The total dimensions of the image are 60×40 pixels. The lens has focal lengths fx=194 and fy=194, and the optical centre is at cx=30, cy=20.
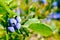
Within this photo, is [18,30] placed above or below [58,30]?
above

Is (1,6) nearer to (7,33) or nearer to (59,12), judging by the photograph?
(7,33)

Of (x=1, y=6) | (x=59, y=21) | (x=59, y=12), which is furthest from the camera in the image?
(x=59, y=12)

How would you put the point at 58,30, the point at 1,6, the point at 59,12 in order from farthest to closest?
the point at 59,12, the point at 58,30, the point at 1,6

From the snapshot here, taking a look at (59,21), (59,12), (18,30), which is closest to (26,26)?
(18,30)

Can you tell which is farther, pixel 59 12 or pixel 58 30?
pixel 59 12

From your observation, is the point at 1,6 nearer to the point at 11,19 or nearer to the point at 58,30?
the point at 11,19

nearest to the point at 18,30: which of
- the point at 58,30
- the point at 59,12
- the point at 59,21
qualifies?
the point at 58,30
